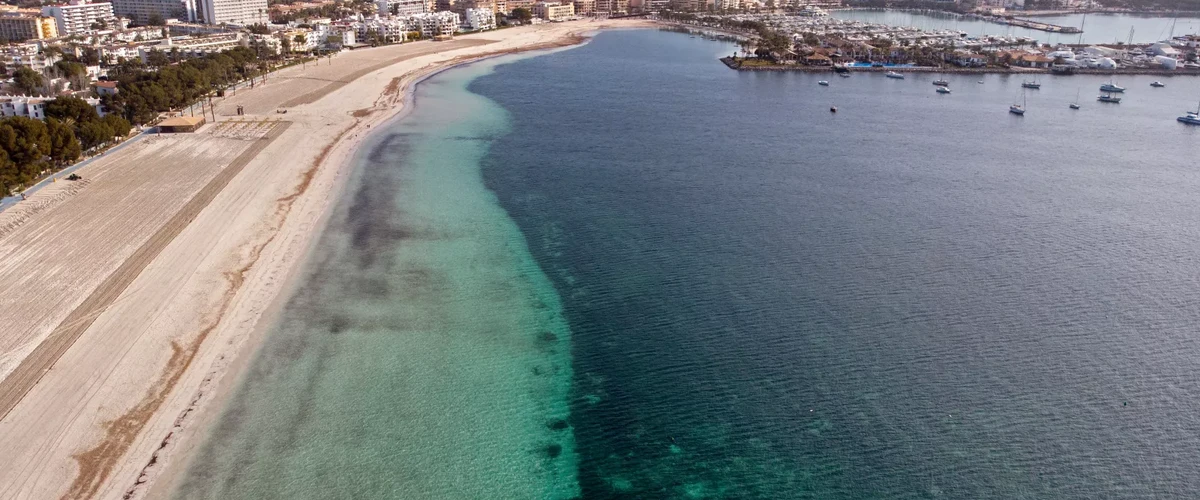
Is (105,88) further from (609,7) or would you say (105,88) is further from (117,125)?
(609,7)

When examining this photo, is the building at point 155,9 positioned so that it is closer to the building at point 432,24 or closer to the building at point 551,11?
the building at point 432,24

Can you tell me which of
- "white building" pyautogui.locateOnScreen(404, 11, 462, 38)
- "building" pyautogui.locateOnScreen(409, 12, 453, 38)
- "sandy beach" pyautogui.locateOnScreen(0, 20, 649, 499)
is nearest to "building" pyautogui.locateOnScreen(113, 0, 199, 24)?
"white building" pyautogui.locateOnScreen(404, 11, 462, 38)

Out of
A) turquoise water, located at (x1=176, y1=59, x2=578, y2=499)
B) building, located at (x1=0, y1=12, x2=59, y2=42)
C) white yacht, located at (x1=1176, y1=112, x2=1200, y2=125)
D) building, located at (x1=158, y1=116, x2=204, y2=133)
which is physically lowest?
turquoise water, located at (x1=176, y1=59, x2=578, y2=499)

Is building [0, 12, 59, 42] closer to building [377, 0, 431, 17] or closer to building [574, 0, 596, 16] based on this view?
building [377, 0, 431, 17]

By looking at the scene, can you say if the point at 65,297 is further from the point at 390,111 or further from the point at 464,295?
the point at 390,111

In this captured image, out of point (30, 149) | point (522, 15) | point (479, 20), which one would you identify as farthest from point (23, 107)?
point (522, 15)

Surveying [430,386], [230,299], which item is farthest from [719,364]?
[230,299]
